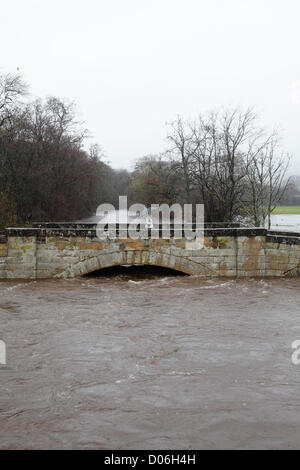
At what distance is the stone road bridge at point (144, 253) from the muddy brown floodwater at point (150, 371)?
1.62 meters

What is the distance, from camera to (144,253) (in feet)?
37.8

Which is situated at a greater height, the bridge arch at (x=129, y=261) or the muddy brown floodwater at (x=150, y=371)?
the bridge arch at (x=129, y=261)

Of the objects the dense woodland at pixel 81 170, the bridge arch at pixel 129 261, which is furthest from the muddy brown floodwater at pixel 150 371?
the dense woodland at pixel 81 170

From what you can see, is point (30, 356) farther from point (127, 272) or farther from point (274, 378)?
point (127, 272)

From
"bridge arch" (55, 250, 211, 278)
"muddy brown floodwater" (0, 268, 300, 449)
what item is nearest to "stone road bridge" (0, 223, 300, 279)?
"bridge arch" (55, 250, 211, 278)

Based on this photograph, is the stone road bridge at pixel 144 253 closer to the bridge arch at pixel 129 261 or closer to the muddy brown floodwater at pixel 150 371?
the bridge arch at pixel 129 261

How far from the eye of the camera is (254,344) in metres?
6.54

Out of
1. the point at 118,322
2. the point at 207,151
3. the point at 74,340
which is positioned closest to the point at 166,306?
the point at 118,322

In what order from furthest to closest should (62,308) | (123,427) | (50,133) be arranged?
(50,133) → (62,308) → (123,427)

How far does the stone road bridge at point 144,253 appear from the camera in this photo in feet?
37.7

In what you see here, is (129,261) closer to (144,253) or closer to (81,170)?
(144,253)

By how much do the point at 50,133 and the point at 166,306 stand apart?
94.0 feet

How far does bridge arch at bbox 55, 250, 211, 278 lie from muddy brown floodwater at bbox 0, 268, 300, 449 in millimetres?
1617

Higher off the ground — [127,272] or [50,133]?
[50,133]
